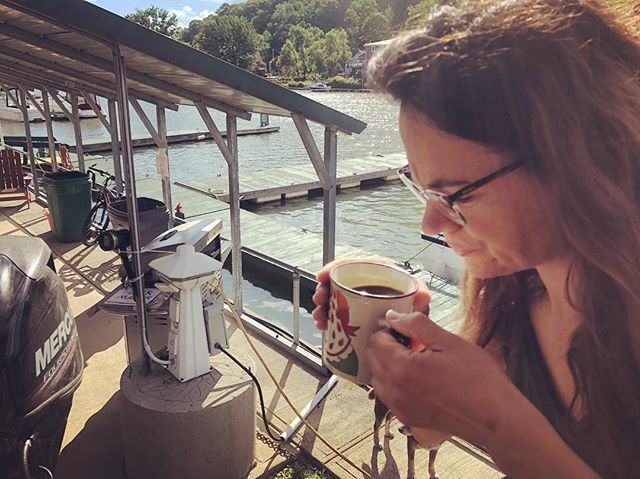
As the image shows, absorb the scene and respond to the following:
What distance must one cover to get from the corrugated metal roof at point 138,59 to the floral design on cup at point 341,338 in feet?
6.46

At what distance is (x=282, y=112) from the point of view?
11.8 feet

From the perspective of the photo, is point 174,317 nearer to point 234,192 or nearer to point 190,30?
point 234,192

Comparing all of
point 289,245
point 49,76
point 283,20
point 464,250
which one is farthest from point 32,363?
point 283,20

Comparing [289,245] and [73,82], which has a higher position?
[73,82]

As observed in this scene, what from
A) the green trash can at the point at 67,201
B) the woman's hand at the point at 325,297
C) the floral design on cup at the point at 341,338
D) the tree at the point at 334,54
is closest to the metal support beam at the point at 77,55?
the woman's hand at the point at 325,297

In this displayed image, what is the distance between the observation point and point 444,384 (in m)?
0.85

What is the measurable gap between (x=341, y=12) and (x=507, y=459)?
134147 mm

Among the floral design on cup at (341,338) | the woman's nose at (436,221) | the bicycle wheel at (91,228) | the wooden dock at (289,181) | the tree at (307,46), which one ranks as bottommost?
the wooden dock at (289,181)

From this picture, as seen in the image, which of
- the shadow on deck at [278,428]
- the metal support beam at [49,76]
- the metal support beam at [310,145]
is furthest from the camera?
the metal support beam at [49,76]

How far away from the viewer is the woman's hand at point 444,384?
0.84 meters

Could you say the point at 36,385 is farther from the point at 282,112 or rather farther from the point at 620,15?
the point at 620,15

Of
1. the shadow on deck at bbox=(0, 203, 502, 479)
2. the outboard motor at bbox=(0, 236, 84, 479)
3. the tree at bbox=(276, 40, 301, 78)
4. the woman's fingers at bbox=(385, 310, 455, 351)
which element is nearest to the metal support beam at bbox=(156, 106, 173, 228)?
the shadow on deck at bbox=(0, 203, 502, 479)

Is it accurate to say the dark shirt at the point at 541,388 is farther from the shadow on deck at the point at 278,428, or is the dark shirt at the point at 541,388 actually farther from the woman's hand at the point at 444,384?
the shadow on deck at the point at 278,428

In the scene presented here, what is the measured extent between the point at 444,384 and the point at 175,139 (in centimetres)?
3008
